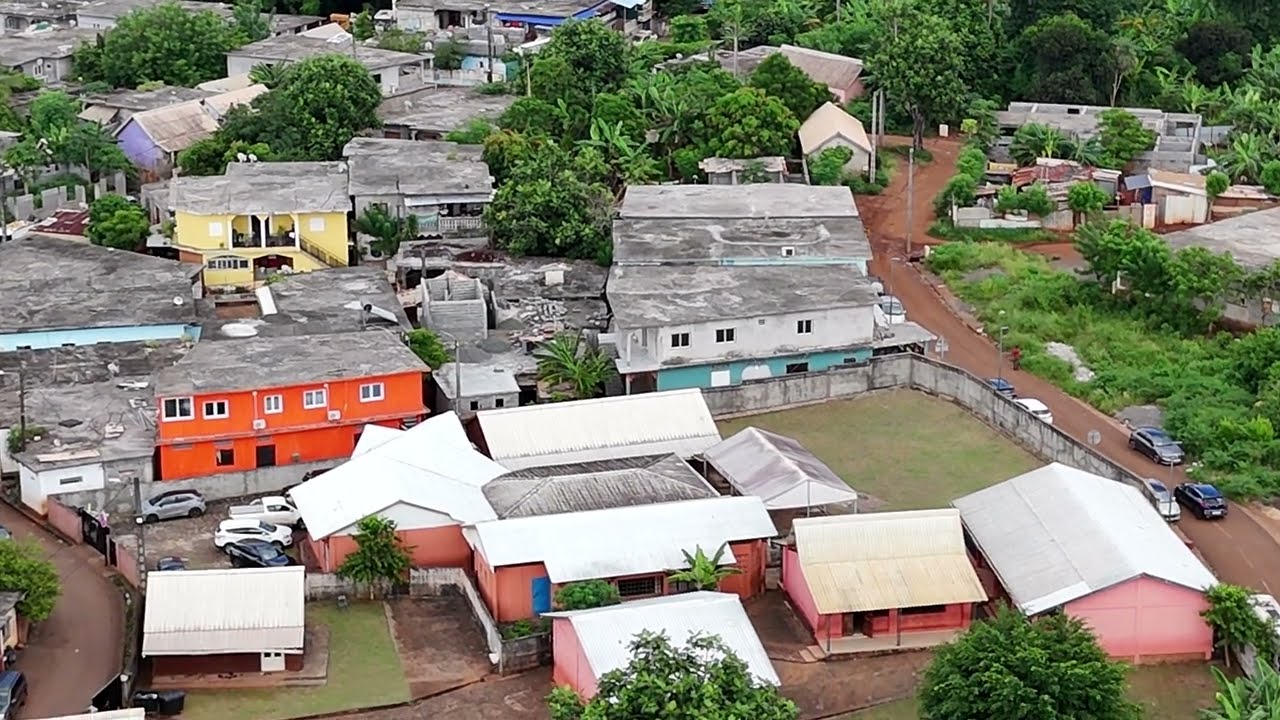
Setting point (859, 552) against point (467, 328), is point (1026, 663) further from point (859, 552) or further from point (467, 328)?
point (467, 328)

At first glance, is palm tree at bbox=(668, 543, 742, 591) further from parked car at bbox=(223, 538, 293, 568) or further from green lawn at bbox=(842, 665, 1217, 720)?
parked car at bbox=(223, 538, 293, 568)

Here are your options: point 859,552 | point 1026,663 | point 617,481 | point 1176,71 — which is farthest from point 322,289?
point 1176,71

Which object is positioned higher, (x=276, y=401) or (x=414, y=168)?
(x=414, y=168)

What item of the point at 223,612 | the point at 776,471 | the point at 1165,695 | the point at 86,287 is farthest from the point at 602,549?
the point at 86,287

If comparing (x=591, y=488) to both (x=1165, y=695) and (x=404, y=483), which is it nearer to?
(x=404, y=483)

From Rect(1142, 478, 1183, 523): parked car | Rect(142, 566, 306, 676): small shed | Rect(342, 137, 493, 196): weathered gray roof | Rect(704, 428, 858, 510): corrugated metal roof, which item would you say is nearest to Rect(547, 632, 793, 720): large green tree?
Rect(142, 566, 306, 676): small shed

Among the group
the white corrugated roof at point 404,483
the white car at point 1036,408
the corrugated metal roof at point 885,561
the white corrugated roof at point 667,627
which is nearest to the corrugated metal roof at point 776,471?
the corrugated metal roof at point 885,561
